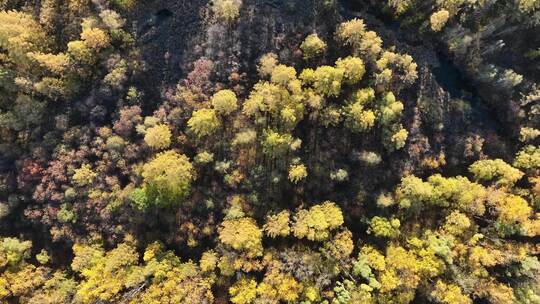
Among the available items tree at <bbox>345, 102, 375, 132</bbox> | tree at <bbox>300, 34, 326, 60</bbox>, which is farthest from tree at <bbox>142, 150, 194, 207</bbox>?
tree at <bbox>345, 102, 375, 132</bbox>

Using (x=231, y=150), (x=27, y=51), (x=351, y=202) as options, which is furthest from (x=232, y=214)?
(x=27, y=51)

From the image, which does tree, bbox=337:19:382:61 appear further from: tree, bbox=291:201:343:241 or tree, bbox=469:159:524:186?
tree, bbox=469:159:524:186

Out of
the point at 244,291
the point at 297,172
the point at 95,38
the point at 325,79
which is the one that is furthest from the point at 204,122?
the point at 244,291

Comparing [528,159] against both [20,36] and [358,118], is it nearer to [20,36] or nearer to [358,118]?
[358,118]

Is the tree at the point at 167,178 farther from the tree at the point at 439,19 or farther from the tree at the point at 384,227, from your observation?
the tree at the point at 439,19

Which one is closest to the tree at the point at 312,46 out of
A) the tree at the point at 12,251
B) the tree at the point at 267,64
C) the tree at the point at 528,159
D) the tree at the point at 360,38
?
the tree at the point at 360,38

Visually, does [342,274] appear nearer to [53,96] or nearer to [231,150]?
[231,150]
